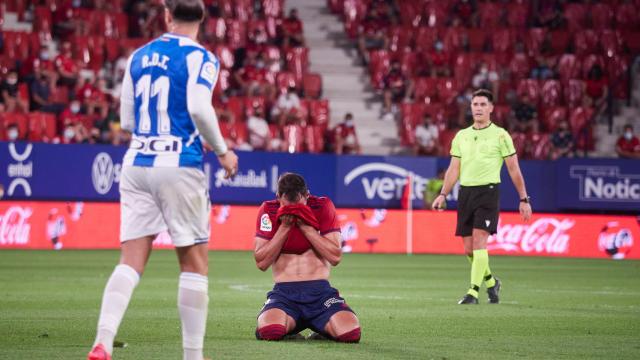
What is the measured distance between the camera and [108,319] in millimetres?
6883

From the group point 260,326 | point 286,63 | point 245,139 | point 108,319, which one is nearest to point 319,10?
point 286,63

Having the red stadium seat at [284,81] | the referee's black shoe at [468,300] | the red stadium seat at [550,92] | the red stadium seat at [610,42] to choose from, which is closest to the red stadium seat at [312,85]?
the red stadium seat at [284,81]

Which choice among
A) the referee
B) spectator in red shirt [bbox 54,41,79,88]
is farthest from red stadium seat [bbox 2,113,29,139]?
the referee

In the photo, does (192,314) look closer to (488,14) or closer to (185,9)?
(185,9)

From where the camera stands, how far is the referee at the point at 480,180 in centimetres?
1360

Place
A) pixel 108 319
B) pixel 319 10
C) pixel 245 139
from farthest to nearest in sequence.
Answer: pixel 319 10, pixel 245 139, pixel 108 319

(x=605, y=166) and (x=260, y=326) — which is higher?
(x=605, y=166)

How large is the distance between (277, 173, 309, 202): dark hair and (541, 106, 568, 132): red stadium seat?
76.9 feet

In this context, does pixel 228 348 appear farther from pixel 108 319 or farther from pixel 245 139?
pixel 245 139

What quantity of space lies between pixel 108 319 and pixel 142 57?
156 centimetres

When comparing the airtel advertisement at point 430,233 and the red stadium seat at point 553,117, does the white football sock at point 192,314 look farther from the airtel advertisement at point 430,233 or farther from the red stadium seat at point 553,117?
the red stadium seat at point 553,117

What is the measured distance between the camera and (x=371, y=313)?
40.6ft

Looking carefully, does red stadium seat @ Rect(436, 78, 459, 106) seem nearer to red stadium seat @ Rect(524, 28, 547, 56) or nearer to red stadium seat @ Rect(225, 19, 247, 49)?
red stadium seat @ Rect(524, 28, 547, 56)

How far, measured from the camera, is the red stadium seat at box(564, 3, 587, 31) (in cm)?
3603
